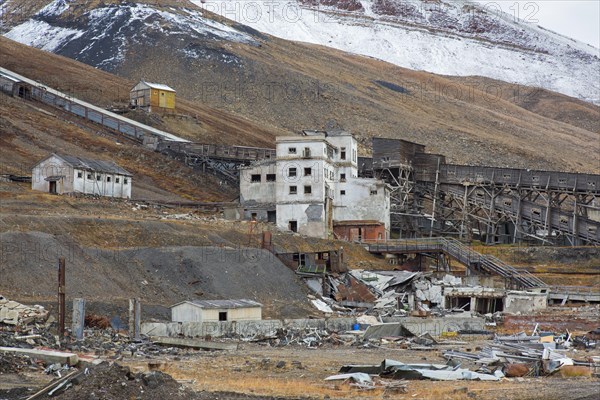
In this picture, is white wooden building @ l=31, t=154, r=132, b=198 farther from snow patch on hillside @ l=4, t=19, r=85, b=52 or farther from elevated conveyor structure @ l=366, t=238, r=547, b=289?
snow patch on hillside @ l=4, t=19, r=85, b=52

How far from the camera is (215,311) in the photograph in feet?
167

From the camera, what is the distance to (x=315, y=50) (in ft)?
630

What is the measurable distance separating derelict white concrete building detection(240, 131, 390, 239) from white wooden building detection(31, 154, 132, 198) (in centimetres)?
888

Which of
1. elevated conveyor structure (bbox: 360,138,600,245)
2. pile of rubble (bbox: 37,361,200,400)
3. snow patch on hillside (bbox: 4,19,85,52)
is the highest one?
snow patch on hillside (bbox: 4,19,85,52)

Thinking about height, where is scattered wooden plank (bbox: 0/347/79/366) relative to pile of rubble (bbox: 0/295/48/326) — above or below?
below

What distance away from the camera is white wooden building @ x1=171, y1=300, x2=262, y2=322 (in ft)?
165

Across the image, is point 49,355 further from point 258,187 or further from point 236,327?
point 258,187

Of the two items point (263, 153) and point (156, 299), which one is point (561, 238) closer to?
point (263, 153)

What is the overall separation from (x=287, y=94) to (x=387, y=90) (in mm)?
29774

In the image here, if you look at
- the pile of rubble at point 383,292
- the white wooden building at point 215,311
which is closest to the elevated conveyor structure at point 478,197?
the pile of rubble at point 383,292

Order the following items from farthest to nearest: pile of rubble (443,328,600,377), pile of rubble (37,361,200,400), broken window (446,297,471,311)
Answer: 1. broken window (446,297,471,311)
2. pile of rubble (443,328,600,377)
3. pile of rubble (37,361,200,400)

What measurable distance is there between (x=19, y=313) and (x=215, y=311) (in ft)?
29.1

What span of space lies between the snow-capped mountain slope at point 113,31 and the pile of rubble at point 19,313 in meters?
105

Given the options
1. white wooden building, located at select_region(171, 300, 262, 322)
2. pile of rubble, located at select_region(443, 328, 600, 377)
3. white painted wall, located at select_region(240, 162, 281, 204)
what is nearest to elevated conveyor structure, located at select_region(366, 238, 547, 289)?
white painted wall, located at select_region(240, 162, 281, 204)
